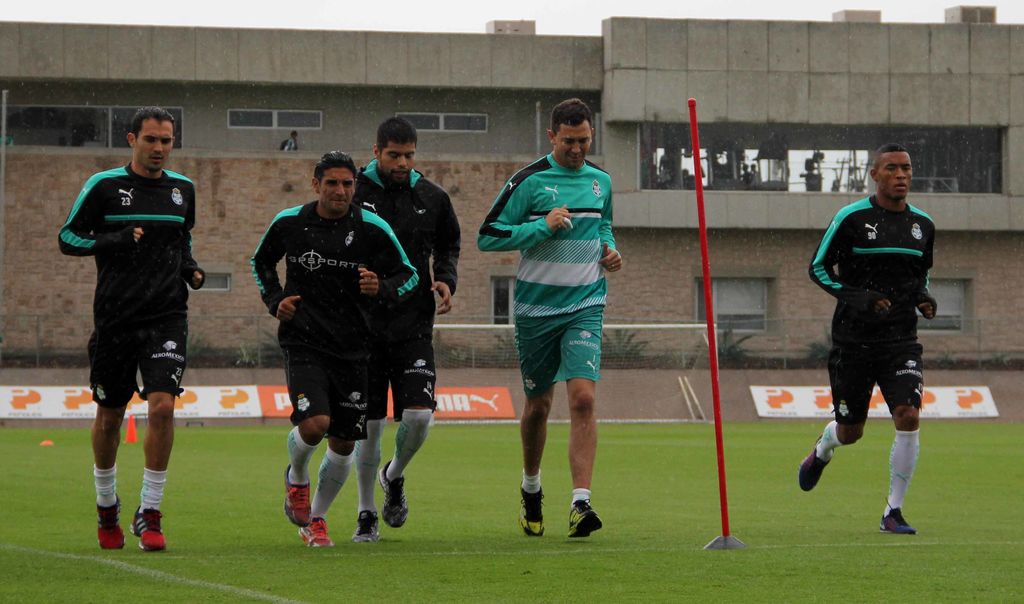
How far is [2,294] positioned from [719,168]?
18.3 m

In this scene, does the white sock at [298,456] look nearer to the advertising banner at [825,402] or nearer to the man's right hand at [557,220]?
the man's right hand at [557,220]

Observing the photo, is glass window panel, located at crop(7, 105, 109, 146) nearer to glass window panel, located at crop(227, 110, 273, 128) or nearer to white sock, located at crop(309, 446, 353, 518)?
glass window panel, located at crop(227, 110, 273, 128)

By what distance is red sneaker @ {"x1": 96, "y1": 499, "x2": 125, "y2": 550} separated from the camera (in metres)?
9.45

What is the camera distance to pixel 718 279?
152 feet

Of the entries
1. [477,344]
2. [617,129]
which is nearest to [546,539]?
[477,344]

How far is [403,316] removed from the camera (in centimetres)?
1009

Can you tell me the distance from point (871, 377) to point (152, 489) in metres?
4.64

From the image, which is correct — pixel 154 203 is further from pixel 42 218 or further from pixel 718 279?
pixel 718 279

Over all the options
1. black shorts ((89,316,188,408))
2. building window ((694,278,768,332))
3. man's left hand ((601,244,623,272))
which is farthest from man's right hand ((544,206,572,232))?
building window ((694,278,768,332))

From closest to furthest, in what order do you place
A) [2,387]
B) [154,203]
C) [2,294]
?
[154,203], [2,387], [2,294]

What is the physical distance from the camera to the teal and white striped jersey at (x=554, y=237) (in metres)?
10.3

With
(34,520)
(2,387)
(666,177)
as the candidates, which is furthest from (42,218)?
(34,520)

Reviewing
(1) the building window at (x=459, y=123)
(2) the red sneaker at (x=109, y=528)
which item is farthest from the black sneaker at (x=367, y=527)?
(1) the building window at (x=459, y=123)

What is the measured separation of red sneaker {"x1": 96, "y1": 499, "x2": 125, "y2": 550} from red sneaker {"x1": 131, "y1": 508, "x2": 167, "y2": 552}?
0.30 meters
